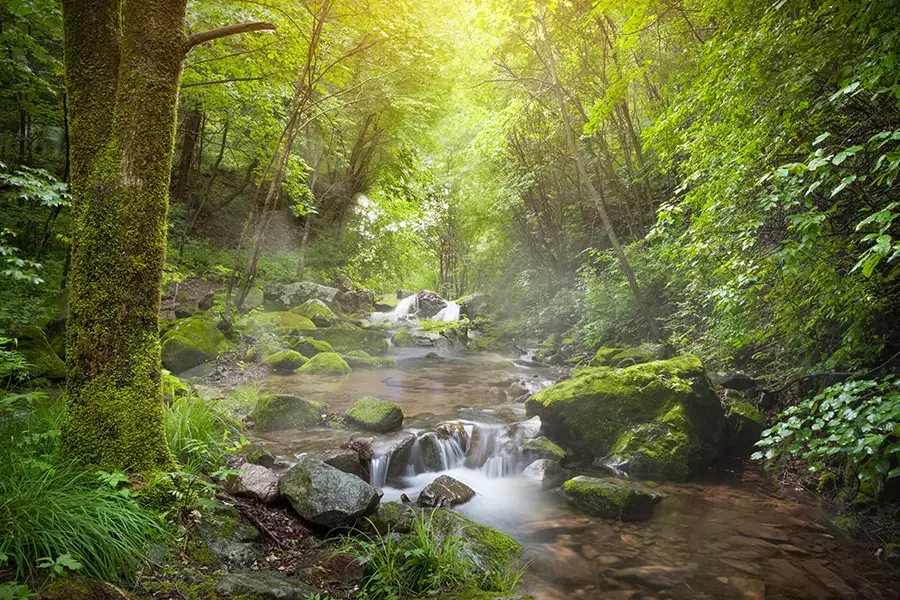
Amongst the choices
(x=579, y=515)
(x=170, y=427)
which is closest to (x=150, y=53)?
(x=170, y=427)

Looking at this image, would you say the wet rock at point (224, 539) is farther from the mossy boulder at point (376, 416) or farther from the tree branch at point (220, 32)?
the mossy boulder at point (376, 416)

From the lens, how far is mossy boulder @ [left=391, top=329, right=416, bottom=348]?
62.8ft

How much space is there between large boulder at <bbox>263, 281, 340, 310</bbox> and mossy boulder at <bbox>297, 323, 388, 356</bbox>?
3.05 m

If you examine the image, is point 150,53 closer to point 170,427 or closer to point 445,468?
point 170,427

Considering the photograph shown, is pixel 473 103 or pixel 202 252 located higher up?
pixel 473 103

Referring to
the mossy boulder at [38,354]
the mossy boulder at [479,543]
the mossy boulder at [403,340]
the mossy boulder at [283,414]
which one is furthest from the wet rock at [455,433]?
the mossy boulder at [403,340]

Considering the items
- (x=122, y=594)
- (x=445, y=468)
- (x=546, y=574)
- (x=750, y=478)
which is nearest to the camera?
(x=122, y=594)

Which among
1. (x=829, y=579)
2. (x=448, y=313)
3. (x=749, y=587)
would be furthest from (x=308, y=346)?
(x=448, y=313)

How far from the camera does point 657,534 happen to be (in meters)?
4.83

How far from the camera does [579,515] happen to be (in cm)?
538

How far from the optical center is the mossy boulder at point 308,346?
1326cm

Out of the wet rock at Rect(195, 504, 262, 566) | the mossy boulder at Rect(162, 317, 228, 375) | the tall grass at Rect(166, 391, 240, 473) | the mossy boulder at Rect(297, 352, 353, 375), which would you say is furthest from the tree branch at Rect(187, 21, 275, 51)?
the mossy boulder at Rect(297, 352, 353, 375)

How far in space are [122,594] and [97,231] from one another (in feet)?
7.33

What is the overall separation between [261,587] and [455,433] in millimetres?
4966
